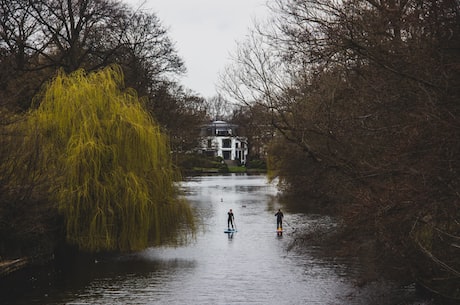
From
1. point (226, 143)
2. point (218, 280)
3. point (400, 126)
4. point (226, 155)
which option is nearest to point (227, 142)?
point (226, 143)

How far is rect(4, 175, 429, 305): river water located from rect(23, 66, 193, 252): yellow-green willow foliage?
44.1 inches

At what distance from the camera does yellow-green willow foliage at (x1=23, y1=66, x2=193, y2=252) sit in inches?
804

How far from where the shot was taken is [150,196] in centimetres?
2133

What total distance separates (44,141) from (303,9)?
30.9ft

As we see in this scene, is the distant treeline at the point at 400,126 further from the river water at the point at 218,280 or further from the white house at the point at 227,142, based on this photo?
the white house at the point at 227,142

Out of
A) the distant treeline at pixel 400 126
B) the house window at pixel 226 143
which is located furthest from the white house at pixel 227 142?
the distant treeline at pixel 400 126

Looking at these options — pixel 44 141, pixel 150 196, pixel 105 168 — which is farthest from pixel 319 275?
pixel 44 141

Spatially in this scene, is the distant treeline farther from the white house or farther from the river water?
the white house

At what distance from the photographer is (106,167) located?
2119 cm

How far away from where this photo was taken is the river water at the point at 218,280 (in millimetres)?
16703

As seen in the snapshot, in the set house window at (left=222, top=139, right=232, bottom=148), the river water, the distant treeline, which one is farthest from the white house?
the distant treeline

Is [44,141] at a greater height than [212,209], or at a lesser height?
greater

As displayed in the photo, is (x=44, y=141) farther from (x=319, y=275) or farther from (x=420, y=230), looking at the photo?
(x=420, y=230)

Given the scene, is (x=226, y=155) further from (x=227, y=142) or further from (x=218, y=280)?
(x=218, y=280)
